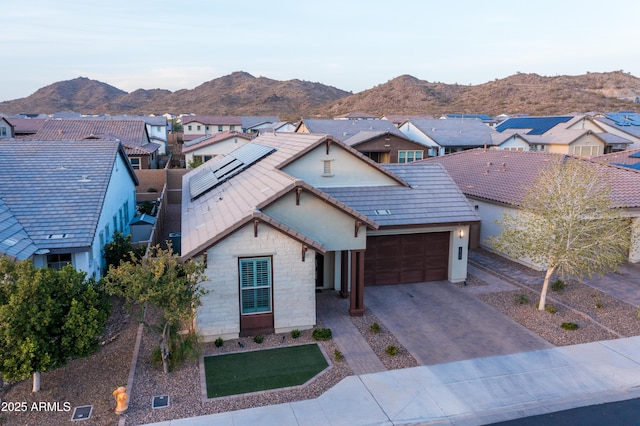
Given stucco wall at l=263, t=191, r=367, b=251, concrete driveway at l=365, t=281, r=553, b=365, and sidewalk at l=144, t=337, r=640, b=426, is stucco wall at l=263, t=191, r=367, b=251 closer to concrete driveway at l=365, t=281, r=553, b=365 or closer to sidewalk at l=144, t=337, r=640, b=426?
concrete driveway at l=365, t=281, r=553, b=365

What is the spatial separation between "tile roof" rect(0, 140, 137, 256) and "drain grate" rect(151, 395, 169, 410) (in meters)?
6.37

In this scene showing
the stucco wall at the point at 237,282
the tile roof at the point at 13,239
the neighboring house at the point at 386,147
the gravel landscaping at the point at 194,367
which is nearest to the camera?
the gravel landscaping at the point at 194,367

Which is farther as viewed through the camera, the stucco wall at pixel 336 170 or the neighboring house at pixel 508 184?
the neighboring house at pixel 508 184

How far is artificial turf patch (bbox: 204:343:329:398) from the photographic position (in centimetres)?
1193

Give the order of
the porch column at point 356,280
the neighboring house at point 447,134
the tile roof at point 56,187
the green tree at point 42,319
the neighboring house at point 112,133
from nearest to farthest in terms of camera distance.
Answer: the green tree at point 42,319 → the tile roof at point 56,187 → the porch column at point 356,280 → the neighboring house at point 112,133 → the neighboring house at point 447,134

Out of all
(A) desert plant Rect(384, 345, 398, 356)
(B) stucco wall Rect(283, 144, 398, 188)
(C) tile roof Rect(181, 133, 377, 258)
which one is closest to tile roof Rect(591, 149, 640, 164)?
(B) stucco wall Rect(283, 144, 398, 188)

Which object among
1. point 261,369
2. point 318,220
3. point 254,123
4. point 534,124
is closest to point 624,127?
point 534,124

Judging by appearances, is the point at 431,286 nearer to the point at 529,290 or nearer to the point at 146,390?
the point at 529,290

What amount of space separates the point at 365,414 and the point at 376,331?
171 inches

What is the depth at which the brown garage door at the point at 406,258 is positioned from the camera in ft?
63.0

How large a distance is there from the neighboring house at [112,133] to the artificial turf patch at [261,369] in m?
32.7

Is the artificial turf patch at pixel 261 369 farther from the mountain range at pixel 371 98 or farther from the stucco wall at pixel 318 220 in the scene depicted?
the mountain range at pixel 371 98

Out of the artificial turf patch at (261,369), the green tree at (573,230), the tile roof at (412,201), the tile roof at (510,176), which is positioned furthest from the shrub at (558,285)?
the artificial turf patch at (261,369)

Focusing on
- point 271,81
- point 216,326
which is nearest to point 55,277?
point 216,326
